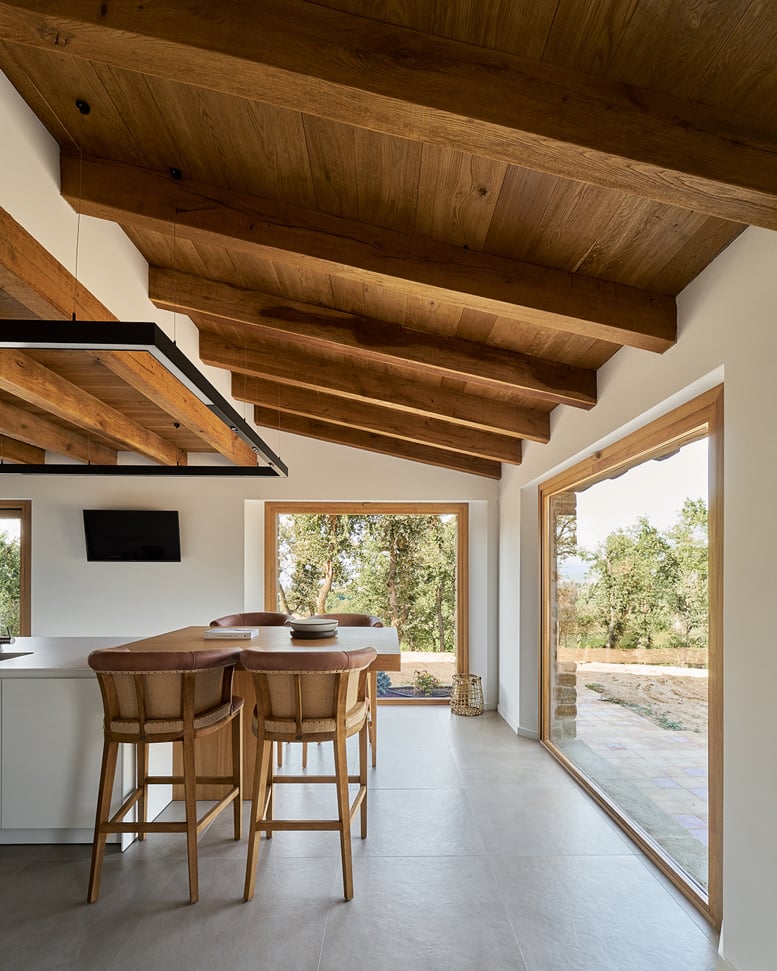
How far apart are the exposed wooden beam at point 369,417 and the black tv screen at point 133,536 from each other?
1.66 meters

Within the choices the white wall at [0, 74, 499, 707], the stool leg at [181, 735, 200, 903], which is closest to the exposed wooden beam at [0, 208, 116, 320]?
the stool leg at [181, 735, 200, 903]

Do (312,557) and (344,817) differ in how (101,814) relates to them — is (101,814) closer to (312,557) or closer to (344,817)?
(344,817)

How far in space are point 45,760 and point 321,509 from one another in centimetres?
384

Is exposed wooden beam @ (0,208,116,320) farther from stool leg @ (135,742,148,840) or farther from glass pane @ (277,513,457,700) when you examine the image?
glass pane @ (277,513,457,700)

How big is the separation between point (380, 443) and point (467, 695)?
2480 mm

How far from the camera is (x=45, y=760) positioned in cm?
328

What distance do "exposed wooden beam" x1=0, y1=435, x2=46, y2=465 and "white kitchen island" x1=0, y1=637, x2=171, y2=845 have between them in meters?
3.01

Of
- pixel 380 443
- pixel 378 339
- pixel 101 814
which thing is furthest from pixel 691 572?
pixel 380 443

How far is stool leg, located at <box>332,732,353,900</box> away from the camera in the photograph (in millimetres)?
2797

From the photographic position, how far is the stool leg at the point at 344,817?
2797 millimetres

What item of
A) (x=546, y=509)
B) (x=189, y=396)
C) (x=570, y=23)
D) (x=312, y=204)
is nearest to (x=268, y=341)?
(x=189, y=396)

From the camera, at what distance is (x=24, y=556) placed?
652cm

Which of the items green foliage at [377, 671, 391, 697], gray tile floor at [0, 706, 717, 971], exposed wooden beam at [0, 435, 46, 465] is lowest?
green foliage at [377, 671, 391, 697]

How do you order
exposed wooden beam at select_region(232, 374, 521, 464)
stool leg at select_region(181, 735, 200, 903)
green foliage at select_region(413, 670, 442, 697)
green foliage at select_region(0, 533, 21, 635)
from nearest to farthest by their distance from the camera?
stool leg at select_region(181, 735, 200, 903), exposed wooden beam at select_region(232, 374, 521, 464), green foliage at select_region(0, 533, 21, 635), green foliage at select_region(413, 670, 442, 697)
